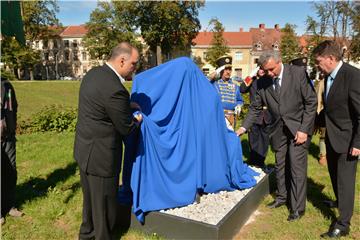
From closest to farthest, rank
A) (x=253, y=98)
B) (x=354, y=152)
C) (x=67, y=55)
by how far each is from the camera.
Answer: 1. (x=354, y=152)
2. (x=253, y=98)
3. (x=67, y=55)

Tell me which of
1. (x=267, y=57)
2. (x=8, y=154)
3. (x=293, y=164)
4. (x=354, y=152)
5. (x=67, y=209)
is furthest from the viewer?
(x=67, y=209)

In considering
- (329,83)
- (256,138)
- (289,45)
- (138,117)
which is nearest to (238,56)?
(289,45)

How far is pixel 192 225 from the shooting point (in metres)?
3.81

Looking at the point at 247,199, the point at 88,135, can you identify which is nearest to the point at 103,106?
the point at 88,135

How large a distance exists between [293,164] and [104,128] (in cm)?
255

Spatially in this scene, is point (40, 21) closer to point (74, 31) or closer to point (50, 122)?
point (74, 31)

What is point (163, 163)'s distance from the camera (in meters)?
4.04

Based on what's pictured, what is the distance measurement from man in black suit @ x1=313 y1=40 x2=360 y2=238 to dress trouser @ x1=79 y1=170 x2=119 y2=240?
8.24 feet

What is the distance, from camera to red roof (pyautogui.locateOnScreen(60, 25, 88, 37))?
7150 centimetres

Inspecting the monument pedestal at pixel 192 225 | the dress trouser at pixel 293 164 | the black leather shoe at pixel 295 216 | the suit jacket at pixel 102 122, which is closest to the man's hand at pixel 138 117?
the suit jacket at pixel 102 122

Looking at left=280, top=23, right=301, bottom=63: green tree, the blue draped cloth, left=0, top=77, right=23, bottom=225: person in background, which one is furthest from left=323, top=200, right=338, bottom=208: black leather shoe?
left=280, top=23, right=301, bottom=63: green tree

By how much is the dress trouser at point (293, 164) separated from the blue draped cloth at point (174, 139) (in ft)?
2.95

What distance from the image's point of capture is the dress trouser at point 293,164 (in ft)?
14.6

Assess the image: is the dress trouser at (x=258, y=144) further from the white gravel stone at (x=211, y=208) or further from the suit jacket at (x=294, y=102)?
the suit jacket at (x=294, y=102)
